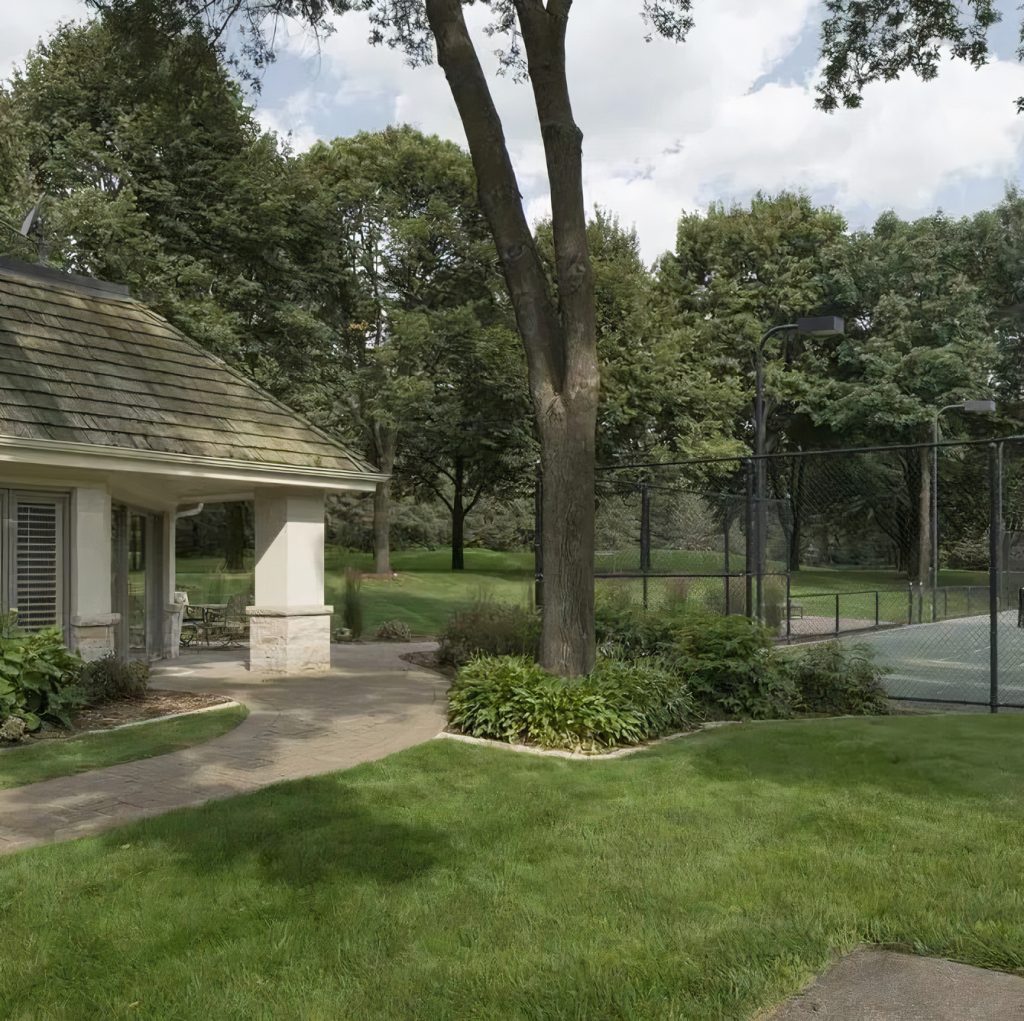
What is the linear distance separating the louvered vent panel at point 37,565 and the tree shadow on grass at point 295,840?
5441mm

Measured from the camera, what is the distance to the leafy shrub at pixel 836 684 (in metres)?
10.6

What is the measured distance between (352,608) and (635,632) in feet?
29.0

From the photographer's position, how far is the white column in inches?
424

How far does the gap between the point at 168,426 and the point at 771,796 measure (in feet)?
26.8

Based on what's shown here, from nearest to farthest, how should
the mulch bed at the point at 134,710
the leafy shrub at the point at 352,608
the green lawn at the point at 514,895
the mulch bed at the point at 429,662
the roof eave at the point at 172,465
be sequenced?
the green lawn at the point at 514,895, the mulch bed at the point at 134,710, the roof eave at the point at 172,465, the mulch bed at the point at 429,662, the leafy shrub at the point at 352,608

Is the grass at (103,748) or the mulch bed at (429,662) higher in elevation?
the grass at (103,748)

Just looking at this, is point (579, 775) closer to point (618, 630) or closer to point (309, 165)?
point (618, 630)

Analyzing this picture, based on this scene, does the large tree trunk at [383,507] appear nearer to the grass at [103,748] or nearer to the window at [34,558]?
the window at [34,558]

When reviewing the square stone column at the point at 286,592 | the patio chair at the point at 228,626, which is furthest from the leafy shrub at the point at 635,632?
the patio chair at the point at 228,626

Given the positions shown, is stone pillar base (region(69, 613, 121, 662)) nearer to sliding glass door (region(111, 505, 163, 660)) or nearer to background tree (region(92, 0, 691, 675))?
sliding glass door (region(111, 505, 163, 660))

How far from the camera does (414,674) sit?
508 inches

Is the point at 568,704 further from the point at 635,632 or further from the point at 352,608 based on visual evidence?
the point at 352,608

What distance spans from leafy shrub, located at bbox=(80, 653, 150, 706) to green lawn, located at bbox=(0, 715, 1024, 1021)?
421cm

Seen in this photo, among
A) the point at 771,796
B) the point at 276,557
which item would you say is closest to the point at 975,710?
the point at 771,796
